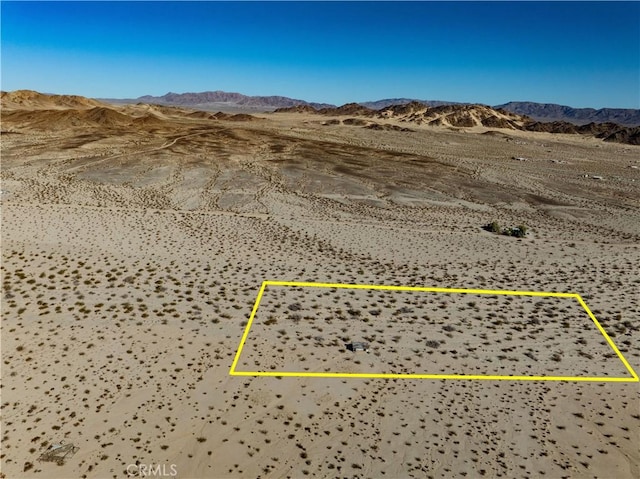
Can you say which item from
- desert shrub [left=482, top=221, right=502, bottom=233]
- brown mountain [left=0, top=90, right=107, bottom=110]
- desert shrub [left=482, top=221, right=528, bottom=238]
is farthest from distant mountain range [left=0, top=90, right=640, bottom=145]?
desert shrub [left=482, top=221, right=528, bottom=238]

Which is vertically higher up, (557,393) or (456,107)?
(456,107)

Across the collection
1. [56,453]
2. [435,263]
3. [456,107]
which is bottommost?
[56,453]

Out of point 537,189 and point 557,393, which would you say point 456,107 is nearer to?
point 537,189

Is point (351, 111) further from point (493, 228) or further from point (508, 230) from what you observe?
point (508, 230)

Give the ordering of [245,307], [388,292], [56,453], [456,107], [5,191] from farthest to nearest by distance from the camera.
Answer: [456,107], [5,191], [388,292], [245,307], [56,453]

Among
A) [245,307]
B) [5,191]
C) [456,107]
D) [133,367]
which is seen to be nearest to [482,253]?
[245,307]

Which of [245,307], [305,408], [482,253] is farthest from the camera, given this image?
[482,253]

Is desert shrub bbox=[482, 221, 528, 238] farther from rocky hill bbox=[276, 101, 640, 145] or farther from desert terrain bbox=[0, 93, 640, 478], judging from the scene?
rocky hill bbox=[276, 101, 640, 145]

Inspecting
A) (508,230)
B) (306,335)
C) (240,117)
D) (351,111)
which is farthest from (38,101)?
(306,335)
